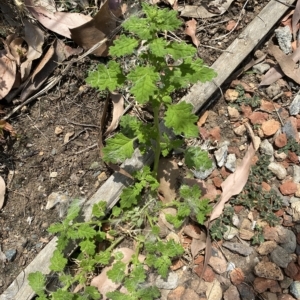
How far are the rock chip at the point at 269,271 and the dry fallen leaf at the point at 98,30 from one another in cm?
179

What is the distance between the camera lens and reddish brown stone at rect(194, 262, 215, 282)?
116 inches

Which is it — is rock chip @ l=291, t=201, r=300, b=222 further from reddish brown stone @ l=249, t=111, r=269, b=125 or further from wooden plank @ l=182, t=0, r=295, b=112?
wooden plank @ l=182, t=0, r=295, b=112

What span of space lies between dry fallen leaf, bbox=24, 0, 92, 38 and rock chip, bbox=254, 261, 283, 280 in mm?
2057

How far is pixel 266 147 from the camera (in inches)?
125

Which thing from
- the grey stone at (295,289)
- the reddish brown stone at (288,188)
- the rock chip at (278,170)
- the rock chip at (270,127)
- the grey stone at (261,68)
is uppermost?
the grey stone at (261,68)

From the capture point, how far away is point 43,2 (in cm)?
336

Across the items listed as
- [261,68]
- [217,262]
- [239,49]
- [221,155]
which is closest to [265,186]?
[221,155]

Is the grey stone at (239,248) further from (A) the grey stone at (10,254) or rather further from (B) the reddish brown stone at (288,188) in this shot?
(A) the grey stone at (10,254)

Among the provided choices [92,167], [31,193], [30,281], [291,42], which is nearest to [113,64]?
[92,167]

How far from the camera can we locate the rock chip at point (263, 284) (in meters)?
2.91

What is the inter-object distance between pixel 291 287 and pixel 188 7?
2107 millimetres

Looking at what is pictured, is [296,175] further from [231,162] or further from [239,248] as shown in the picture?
[239,248]

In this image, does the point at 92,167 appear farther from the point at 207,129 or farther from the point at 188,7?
the point at 188,7

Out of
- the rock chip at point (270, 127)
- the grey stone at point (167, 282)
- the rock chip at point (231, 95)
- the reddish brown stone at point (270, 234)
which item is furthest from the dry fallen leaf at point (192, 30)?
the grey stone at point (167, 282)
